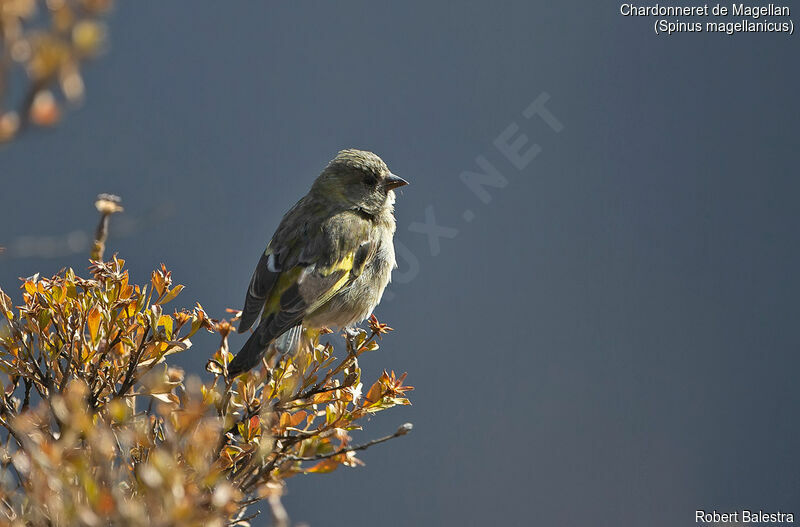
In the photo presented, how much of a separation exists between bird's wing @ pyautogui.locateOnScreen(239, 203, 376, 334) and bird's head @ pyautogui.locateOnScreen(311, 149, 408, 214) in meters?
0.06

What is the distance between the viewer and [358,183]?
196cm

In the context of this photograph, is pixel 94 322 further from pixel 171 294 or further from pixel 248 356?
pixel 248 356

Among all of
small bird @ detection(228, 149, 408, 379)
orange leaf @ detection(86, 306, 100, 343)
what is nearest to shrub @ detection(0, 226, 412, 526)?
orange leaf @ detection(86, 306, 100, 343)

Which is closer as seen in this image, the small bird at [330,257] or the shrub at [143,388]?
the shrub at [143,388]

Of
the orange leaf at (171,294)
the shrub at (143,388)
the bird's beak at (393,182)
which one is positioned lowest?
the shrub at (143,388)

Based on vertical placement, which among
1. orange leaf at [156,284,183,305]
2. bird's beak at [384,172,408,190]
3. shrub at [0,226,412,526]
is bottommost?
shrub at [0,226,412,526]

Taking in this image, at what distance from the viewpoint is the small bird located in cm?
161

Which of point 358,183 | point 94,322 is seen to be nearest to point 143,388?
point 94,322

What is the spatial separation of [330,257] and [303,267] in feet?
0.24

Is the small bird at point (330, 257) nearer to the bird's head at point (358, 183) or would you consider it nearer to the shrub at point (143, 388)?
the bird's head at point (358, 183)

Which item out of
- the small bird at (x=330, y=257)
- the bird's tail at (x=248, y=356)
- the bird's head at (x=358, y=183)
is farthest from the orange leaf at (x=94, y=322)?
the bird's head at (x=358, y=183)

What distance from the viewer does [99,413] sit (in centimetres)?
100

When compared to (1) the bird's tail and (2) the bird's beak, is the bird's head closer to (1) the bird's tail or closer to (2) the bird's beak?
(2) the bird's beak

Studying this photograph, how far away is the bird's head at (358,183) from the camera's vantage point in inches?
76.3
